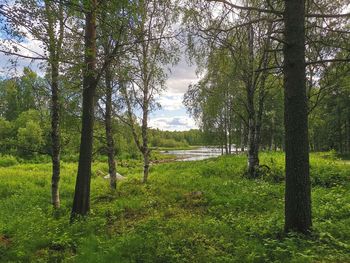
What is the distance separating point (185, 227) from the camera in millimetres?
6598

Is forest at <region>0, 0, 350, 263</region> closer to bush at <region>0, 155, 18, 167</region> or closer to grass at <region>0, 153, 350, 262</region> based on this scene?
grass at <region>0, 153, 350, 262</region>

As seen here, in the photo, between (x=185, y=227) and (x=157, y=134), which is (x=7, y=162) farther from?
(x=185, y=227)

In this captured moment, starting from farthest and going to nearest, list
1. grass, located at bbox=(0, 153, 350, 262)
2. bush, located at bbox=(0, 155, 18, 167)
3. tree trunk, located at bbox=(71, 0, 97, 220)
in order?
bush, located at bbox=(0, 155, 18, 167) → tree trunk, located at bbox=(71, 0, 97, 220) → grass, located at bbox=(0, 153, 350, 262)

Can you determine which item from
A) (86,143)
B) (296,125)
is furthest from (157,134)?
(296,125)

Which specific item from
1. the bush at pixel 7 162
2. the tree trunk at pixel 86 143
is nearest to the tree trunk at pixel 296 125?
the tree trunk at pixel 86 143

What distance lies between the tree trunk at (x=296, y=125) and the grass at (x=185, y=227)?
1.45 feet

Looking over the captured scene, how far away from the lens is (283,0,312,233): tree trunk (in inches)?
202

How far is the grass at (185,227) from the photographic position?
16.0 ft

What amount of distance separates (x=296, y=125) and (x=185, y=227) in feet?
11.1

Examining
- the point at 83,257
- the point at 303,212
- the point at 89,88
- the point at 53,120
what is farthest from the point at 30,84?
the point at 303,212

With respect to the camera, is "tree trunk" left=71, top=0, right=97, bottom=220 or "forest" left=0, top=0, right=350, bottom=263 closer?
"forest" left=0, top=0, right=350, bottom=263

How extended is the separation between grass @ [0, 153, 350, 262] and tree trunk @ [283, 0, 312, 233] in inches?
17.4

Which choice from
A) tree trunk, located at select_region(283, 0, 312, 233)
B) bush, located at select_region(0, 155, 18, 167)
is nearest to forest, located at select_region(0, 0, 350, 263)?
tree trunk, located at select_region(283, 0, 312, 233)

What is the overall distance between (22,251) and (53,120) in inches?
190
